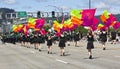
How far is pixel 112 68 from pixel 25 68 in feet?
14.2

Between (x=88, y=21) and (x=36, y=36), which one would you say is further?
(x=36, y=36)

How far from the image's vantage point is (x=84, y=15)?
38656 mm

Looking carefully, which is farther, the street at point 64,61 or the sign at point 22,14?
the sign at point 22,14

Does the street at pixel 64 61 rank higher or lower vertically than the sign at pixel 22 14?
lower

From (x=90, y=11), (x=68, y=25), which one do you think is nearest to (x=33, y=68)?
(x=90, y=11)

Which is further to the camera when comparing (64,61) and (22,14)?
(22,14)

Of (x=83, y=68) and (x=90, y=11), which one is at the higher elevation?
(x=90, y=11)

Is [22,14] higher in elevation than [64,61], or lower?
higher

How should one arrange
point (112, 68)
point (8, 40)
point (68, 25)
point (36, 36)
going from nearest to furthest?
point (112, 68), point (36, 36), point (68, 25), point (8, 40)

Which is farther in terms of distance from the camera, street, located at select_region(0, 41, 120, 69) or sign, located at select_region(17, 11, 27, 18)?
sign, located at select_region(17, 11, 27, 18)

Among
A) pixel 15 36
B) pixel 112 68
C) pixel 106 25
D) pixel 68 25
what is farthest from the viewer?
pixel 15 36

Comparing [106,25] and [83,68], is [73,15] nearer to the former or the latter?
[106,25]

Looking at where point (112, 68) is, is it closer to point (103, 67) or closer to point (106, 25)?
point (103, 67)

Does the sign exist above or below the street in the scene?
above
